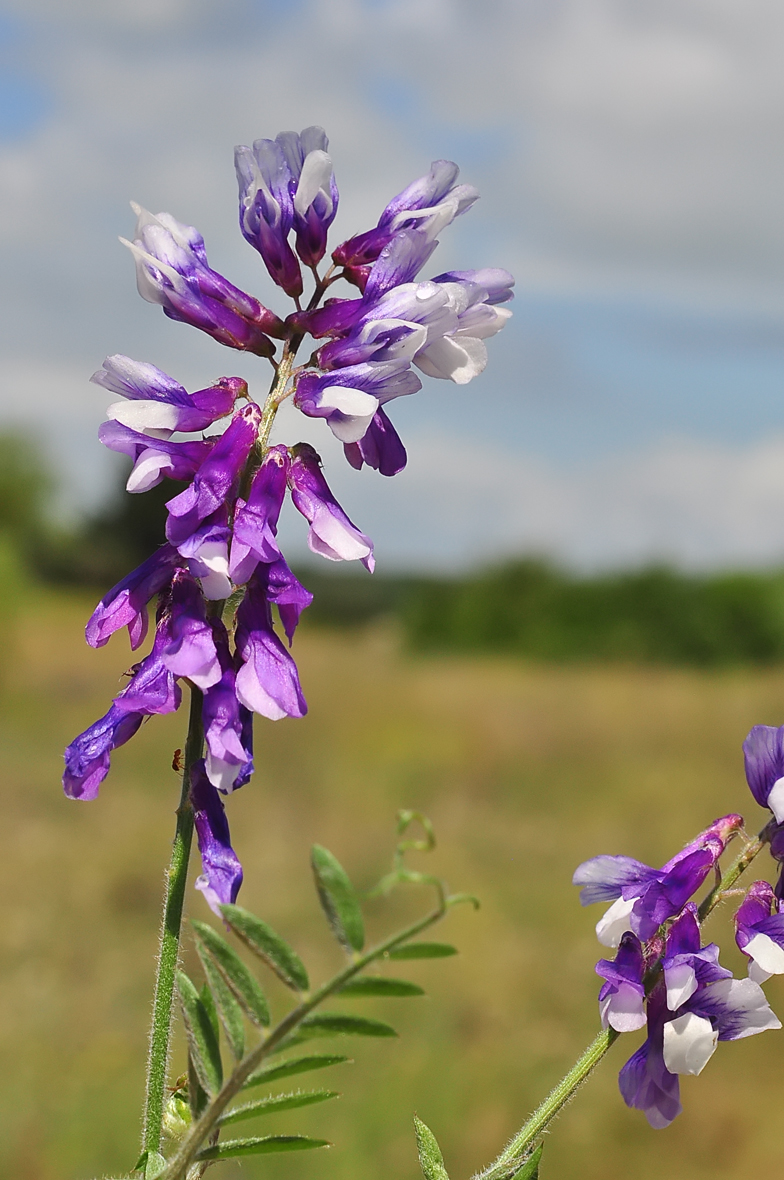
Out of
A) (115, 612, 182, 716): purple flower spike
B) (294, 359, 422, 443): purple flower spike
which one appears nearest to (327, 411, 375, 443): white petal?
(294, 359, 422, 443): purple flower spike

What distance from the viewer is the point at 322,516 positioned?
1.15 m

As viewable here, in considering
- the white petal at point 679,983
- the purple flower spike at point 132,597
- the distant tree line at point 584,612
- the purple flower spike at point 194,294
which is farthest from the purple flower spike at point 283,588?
the distant tree line at point 584,612

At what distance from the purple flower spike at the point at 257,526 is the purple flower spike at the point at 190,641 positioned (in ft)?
0.16

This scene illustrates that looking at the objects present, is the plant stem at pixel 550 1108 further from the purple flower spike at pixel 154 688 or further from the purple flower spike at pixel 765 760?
the purple flower spike at pixel 154 688

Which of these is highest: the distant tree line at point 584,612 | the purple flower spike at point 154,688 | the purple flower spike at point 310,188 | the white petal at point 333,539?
the distant tree line at point 584,612

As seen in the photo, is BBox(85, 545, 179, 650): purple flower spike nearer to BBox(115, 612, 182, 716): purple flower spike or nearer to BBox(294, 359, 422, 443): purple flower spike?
BBox(115, 612, 182, 716): purple flower spike

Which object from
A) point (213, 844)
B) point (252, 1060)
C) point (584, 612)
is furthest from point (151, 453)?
point (584, 612)

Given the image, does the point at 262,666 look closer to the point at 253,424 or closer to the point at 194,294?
the point at 253,424

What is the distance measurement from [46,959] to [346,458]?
11443mm

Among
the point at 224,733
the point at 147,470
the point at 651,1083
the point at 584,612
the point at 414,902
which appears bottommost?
the point at 414,902

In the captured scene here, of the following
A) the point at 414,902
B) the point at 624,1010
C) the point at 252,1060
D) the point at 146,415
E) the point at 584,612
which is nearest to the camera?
the point at 252,1060

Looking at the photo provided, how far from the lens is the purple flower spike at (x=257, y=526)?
41.3 inches

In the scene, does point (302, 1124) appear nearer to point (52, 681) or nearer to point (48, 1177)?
point (48, 1177)

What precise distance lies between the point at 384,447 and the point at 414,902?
1167 cm
